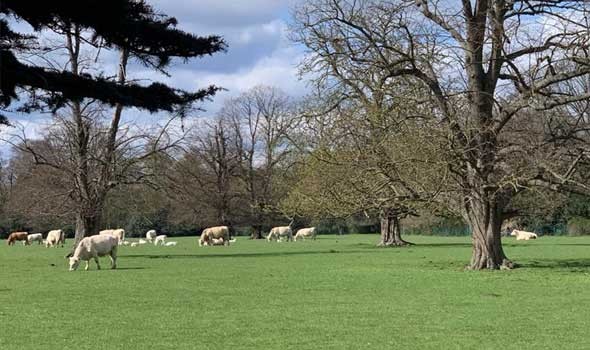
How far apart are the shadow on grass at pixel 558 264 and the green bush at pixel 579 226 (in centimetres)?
4172

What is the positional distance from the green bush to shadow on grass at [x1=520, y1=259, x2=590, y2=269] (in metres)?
41.7

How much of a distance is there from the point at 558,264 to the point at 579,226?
1795 inches

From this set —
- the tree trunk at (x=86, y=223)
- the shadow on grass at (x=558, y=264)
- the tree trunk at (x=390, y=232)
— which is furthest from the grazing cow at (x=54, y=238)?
the shadow on grass at (x=558, y=264)

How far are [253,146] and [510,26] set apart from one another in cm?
5844

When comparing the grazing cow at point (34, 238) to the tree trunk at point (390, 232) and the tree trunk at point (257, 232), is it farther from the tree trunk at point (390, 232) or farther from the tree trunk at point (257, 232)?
the tree trunk at point (390, 232)

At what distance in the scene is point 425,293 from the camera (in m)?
16.8

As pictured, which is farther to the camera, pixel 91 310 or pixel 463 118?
pixel 463 118

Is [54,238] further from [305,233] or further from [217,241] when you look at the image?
[305,233]

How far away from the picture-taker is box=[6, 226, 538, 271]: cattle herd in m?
26.3

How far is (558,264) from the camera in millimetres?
27281

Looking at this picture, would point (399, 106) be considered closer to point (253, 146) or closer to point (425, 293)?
point (425, 293)

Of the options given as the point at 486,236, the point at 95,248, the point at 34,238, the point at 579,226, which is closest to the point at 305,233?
the point at 34,238

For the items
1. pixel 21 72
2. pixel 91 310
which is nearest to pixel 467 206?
pixel 91 310

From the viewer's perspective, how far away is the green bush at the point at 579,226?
68812 millimetres
